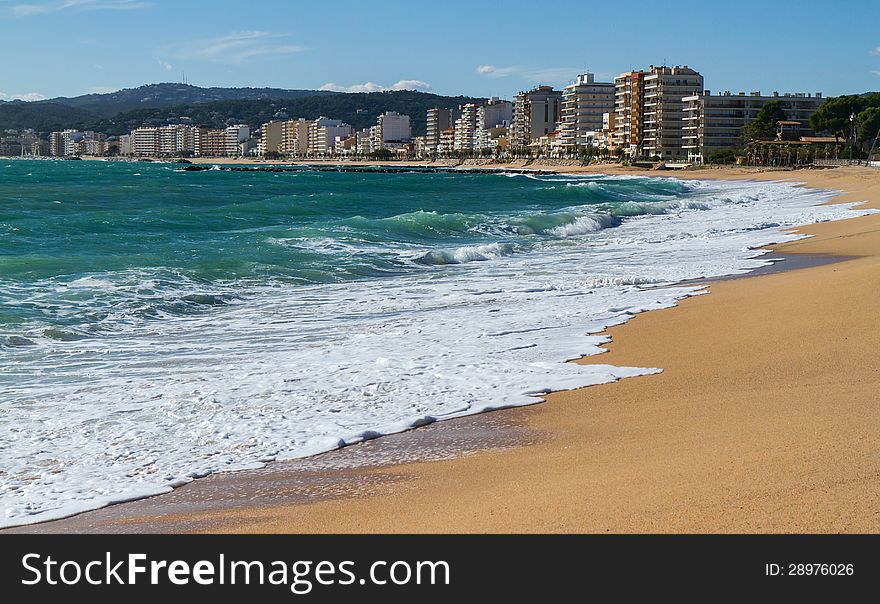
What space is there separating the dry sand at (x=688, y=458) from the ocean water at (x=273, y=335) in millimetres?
816

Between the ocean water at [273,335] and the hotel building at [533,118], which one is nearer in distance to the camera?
the ocean water at [273,335]

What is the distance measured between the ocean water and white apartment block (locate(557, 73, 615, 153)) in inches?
5399

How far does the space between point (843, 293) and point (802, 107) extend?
419ft

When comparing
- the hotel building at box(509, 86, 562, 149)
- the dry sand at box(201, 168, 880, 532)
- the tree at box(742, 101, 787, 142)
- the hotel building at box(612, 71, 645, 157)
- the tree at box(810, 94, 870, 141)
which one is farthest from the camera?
the hotel building at box(509, 86, 562, 149)

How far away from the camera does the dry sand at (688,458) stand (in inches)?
177

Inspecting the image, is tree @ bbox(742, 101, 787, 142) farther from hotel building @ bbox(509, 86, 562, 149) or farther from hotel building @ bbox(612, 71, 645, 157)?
hotel building @ bbox(509, 86, 562, 149)

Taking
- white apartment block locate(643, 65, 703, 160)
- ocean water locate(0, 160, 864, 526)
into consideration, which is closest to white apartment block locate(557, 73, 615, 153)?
white apartment block locate(643, 65, 703, 160)

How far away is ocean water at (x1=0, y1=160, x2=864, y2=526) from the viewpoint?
21.2ft

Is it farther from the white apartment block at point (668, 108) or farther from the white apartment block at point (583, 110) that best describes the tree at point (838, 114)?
the white apartment block at point (583, 110)

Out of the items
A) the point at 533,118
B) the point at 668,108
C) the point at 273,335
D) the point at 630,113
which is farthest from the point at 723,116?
the point at 273,335

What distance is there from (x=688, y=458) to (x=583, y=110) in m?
159

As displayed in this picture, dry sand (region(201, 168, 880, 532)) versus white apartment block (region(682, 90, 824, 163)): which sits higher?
white apartment block (region(682, 90, 824, 163))

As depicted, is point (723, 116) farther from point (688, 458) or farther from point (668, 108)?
point (688, 458)

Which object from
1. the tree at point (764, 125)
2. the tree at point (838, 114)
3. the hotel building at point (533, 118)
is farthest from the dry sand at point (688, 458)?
the hotel building at point (533, 118)
